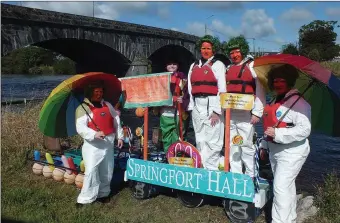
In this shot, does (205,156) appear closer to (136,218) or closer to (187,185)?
(187,185)

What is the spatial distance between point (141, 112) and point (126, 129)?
1036 millimetres

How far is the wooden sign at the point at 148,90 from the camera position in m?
4.88

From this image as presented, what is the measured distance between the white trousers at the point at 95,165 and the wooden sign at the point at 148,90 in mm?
599

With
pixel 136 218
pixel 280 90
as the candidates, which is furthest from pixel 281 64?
pixel 136 218

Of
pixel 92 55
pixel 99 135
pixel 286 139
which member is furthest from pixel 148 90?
pixel 92 55

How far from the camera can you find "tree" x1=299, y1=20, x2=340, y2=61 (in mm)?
57250

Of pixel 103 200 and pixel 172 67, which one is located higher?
pixel 172 67

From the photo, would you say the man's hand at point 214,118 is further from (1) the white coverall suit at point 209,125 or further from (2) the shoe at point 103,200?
(2) the shoe at point 103,200

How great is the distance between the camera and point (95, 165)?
4.82 m

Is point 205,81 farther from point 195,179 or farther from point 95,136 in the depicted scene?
point 95,136

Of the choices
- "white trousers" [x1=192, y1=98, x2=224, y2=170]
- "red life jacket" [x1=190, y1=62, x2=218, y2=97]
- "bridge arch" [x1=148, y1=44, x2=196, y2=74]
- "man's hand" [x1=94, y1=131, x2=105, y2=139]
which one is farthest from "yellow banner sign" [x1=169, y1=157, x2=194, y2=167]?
"bridge arch" [x1=148, y1=44, x2=196, y2=74]

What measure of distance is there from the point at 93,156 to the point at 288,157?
2.47 metres

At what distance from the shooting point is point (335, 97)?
388 centimetres

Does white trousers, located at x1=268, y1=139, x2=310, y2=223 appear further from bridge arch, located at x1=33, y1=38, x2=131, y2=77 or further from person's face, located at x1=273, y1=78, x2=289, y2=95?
bridge arch, located at x1=33, y1=38, x2=131, y2=77
